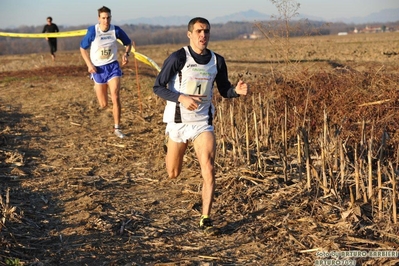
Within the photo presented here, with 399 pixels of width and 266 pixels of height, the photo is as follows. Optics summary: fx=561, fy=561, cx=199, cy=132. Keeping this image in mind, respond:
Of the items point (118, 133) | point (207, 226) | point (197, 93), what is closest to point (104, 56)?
point (118, 133)

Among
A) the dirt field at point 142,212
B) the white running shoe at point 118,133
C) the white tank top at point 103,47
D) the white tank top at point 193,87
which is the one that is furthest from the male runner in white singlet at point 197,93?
the white tank top at point 103,47

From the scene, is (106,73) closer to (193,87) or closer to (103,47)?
(103,47)

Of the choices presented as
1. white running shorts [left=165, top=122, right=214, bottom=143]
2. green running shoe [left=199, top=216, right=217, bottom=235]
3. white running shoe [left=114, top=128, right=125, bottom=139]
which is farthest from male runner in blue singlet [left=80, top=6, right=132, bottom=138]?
green running shoe [left=199, top=216, right=217, bottom=235]

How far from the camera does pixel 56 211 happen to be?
6.04 meters

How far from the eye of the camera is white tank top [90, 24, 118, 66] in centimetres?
934

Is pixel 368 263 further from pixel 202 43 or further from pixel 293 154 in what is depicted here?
pixel 293 154

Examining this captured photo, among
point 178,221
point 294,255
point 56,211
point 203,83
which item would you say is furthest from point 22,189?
point 294,255

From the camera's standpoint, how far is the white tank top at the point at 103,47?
30.7 ft

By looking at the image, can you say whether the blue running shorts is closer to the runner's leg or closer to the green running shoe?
the runner's leg

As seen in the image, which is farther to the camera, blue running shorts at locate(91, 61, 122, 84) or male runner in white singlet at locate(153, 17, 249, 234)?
blue running shorts at locate(91, 61, 122, 84)

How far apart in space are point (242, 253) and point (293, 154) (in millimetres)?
3243

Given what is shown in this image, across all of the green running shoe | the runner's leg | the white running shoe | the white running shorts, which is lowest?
the green running shoe

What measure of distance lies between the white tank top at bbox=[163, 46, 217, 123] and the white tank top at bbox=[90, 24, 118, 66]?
4.02 meters

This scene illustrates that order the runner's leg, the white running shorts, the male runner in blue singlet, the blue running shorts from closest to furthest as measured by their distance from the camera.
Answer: the runner's leg, the white running shorts, the male runner in blue singlet, the blue running shorts
